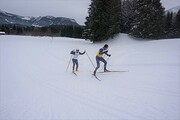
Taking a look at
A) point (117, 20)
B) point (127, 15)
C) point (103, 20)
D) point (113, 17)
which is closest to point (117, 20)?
point (117, 20)

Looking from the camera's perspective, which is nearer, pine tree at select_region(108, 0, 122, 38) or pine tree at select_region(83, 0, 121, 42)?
pine tree at select_region(83, 0, 121, 42)

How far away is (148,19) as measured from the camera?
62.8 feet

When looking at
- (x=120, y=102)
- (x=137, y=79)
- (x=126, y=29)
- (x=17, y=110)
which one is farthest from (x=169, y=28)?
(x=17, y=110)

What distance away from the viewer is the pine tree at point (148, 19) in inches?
755

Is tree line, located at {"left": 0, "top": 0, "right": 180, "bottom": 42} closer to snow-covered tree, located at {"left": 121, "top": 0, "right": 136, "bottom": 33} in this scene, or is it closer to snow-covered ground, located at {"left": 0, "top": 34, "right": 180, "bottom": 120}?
snow-covered tree, located at {"left": 121, "top": 0, "right": 136, "bottom": 33}

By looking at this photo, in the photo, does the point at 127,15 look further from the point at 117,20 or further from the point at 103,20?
the point at 103,20

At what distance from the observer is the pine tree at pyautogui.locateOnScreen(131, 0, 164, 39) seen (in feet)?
62.9

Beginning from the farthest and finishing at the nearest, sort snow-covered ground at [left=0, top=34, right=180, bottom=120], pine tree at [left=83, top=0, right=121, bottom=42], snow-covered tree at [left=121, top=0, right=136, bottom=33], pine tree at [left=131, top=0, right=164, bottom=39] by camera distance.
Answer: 1. snow-covered tree at [left=121, top=0, right=136, bottom=33]
2. pine tree at [left=83, top=0, right=121, bottom=42]
3. pine tree at [left=131, top=0, right=164, bottom=39]
4. snow-covered ground at [left=0, top=34, right=180, bottom=120]

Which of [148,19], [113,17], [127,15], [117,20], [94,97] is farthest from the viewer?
[127,15]

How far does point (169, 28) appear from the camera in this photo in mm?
38719

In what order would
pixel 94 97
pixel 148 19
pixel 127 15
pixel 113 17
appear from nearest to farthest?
1. pixel 94 97
2. pixel 148 19
3. pixel 113 17
4. pixel 127 15

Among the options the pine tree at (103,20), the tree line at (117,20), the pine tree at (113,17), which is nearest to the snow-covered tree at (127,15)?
the tree line at (117,20)

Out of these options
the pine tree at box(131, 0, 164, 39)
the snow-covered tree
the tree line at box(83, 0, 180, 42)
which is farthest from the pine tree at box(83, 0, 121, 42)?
the snow-covered tree

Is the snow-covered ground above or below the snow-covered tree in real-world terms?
below
